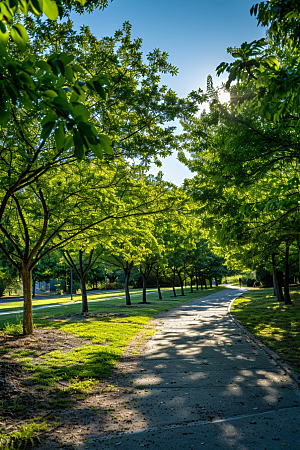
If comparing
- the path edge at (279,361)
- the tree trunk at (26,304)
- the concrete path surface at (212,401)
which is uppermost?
the tree trunk at (26,304)

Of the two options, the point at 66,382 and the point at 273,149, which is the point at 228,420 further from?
the point at 273,149

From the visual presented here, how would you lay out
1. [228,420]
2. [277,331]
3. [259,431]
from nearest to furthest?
[259,431] < [228,420] < [277,331]

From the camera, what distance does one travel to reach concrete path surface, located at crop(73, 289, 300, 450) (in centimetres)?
363

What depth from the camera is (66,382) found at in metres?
5.79

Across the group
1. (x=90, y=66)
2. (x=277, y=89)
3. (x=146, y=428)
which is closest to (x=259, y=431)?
(x=146, y=428)

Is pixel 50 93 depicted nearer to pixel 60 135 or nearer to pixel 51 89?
pixel 51 89

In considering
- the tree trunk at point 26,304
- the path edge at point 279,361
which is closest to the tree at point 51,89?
the path edge at point 279,361

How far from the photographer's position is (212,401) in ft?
15.9

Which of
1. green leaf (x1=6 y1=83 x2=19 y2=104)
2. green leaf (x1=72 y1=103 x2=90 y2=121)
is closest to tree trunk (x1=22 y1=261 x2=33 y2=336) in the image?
green leaf (x1=6 y1=83 x2=19 y2=104)

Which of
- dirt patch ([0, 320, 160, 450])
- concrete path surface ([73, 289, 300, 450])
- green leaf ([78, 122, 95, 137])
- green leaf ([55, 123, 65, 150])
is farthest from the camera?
dirt patch ([0, 320, 160, 450])

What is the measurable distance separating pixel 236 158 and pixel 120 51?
3.70m

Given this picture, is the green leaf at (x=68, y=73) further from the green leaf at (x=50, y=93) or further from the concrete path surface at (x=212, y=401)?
the concrete path surface at (x=212, y=401)

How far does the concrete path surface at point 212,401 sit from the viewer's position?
3631 millimetres

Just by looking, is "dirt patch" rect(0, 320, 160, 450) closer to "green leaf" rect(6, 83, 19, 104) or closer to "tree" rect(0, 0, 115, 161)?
"tree" rect(0, 0, 115, 161)
